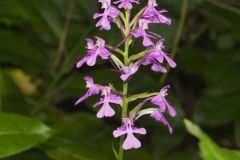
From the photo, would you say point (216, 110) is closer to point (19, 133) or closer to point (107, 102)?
point (19, 133)

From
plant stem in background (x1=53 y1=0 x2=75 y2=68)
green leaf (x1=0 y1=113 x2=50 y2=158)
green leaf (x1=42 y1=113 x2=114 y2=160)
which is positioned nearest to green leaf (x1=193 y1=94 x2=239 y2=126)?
green leaf (x1=42 y1=113 x2=114 y2=160)

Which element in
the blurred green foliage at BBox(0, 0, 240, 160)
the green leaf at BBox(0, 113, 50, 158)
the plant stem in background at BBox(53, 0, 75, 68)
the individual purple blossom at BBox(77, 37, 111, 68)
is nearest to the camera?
the individual purple blossom at BBox(77, 37, 111, 68)

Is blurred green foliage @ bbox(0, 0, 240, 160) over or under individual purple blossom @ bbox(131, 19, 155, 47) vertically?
over

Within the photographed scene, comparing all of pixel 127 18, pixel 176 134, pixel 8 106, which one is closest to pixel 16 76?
pixel 8 106

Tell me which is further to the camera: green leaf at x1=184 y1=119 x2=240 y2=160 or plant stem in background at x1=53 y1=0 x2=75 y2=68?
plant stem in background at x1=53 y1=0 x2=75 y2=68

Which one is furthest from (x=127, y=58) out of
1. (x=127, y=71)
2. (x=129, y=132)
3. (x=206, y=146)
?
(x=206, y=146)

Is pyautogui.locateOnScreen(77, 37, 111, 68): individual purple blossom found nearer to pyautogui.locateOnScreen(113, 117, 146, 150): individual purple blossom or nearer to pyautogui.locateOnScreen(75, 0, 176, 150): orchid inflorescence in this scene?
pyautogui.locateOnScreen(75, 0, 176, 150): orchid inflorescence

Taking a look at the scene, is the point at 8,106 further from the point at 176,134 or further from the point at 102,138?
the point at 176,134

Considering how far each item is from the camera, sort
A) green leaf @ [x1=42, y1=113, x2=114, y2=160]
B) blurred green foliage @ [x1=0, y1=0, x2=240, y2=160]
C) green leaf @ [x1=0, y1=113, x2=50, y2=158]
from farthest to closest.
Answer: blurred green foliage @ [x1=0, y1=0, x2=240, y2=160] → green leaf @ [x1=42, y1=113, x2=114, y2=160] → green leaf @ [x1=0, y1=113, x2=50, y2=158]
